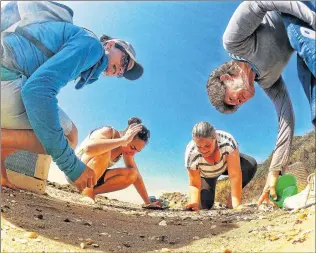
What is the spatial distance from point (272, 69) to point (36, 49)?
48 cm

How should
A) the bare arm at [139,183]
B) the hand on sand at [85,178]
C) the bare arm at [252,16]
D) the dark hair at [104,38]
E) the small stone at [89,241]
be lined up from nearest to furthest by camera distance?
the bare arm at [252,16], the small stone at [89,241], the hand on sand at [85,178], the dark hair at [104,38], the bare arm at [139,183]

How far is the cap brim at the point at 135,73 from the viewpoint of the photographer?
1145 mm

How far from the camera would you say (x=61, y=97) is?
3.50ft

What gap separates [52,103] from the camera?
94cm

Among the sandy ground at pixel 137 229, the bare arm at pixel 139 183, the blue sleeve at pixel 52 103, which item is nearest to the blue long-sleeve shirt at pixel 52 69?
the blue sleeve at pixel 52 103

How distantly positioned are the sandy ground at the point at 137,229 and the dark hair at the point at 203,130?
0.69 feet

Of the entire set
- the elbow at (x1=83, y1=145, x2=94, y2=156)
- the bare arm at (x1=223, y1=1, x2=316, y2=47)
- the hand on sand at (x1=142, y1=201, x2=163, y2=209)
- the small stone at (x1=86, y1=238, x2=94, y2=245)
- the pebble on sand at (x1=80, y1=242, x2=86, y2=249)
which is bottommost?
the pebble on sand at (x1=80, y1=242, x2=86, y2=249)

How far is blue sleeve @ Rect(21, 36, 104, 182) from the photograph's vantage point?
93cm

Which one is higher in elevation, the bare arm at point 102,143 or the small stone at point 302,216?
the bare arm at point 102,143

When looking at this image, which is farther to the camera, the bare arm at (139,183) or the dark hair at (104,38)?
the bare arm at (139,183)

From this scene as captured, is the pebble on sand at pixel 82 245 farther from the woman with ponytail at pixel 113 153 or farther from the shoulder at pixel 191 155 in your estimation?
the shoulder at pixel 191 155

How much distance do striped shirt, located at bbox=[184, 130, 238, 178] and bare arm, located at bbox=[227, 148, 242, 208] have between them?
0.02 meters

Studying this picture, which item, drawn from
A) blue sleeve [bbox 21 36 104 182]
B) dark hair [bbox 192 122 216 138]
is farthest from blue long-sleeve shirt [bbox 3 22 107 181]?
dark hair [bbox 192 122 216 138]

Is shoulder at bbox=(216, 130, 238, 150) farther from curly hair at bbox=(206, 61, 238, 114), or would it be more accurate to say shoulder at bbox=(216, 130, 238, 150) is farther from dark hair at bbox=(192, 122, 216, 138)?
curly hair at bbox=(206, 61, 238, 114)
